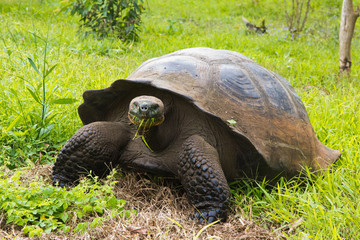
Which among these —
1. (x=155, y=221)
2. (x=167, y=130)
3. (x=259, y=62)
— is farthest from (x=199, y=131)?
(x=259, y=62)

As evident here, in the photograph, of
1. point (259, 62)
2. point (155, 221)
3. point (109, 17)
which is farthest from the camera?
point (109, 17)

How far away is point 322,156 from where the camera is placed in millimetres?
3104

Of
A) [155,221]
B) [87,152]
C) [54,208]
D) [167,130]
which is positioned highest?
[167,130]

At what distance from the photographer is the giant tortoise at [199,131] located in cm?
242

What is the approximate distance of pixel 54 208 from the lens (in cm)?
219

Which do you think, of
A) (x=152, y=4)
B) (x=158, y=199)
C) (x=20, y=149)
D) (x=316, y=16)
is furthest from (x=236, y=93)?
(x=152, y=4)

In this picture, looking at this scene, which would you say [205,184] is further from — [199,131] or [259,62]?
[259,62]

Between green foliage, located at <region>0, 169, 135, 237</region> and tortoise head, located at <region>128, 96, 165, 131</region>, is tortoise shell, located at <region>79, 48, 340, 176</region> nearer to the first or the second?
tortoise head, located at <region>128, 96, 165, 131</region>

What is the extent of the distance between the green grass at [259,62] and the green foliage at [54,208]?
0.53 m

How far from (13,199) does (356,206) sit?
2.03 m

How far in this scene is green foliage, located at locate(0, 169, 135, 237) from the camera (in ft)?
6.86

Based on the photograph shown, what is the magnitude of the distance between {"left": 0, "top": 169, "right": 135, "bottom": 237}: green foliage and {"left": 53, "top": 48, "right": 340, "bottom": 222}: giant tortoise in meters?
0.39

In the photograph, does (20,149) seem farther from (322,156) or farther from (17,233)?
(322,156)

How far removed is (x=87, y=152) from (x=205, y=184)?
86 cm
